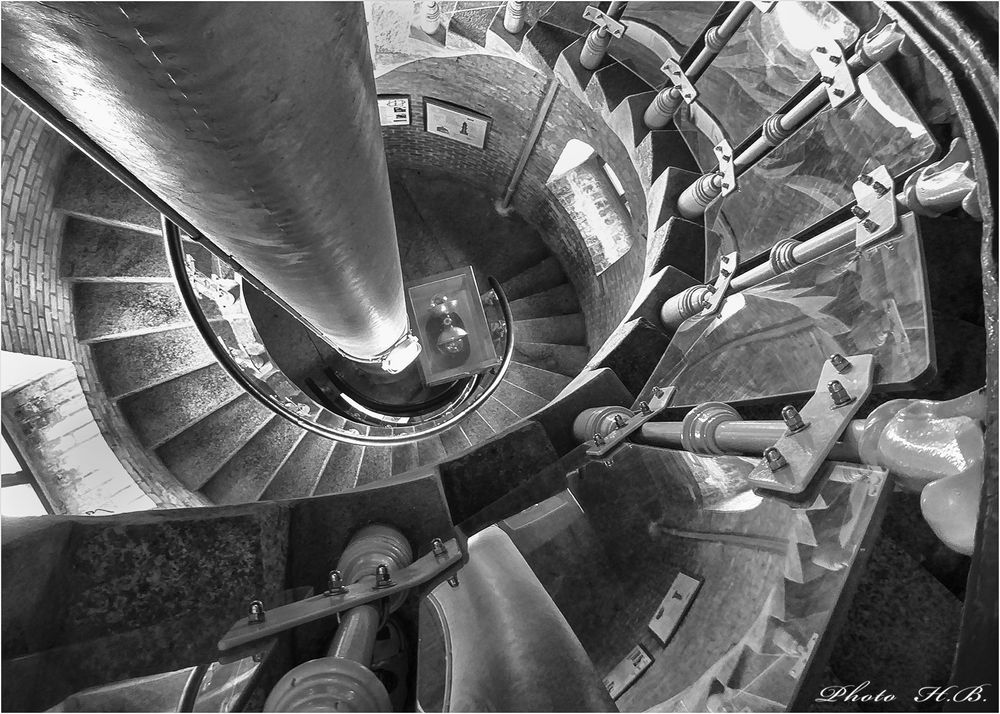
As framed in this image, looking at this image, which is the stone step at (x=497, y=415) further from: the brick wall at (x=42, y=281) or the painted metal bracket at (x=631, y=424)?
the painted metal bracket at (x=631, y=424)

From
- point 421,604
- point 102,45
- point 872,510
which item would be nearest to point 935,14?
point 872,510

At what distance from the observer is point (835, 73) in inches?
105

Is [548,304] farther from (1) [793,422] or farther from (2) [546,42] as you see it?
(1) [793,422]

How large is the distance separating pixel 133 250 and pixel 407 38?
309 cm

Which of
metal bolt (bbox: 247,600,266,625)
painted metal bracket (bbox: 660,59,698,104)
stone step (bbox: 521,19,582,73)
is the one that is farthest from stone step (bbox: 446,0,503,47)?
metal bolt (bbox: 247,600,266,625)

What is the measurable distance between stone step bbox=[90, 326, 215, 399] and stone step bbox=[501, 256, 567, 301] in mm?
3760

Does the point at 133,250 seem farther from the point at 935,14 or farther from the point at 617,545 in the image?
the point at 935,14

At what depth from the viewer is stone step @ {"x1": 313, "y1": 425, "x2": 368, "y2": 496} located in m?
5.70

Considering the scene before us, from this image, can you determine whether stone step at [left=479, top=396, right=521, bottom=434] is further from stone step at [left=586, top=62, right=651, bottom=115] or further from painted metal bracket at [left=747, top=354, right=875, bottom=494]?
painted metal bracket at [left=747, top=354, right=875, bottom=494]

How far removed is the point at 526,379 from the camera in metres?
Answer: 6.94

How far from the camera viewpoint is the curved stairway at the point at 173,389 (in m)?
4.87

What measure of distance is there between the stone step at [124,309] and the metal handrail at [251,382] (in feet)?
0.42

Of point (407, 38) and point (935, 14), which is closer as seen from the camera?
point (935, 14)

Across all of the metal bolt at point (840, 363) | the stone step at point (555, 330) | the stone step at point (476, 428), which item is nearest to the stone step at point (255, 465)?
the stone step at point (476, 428)
